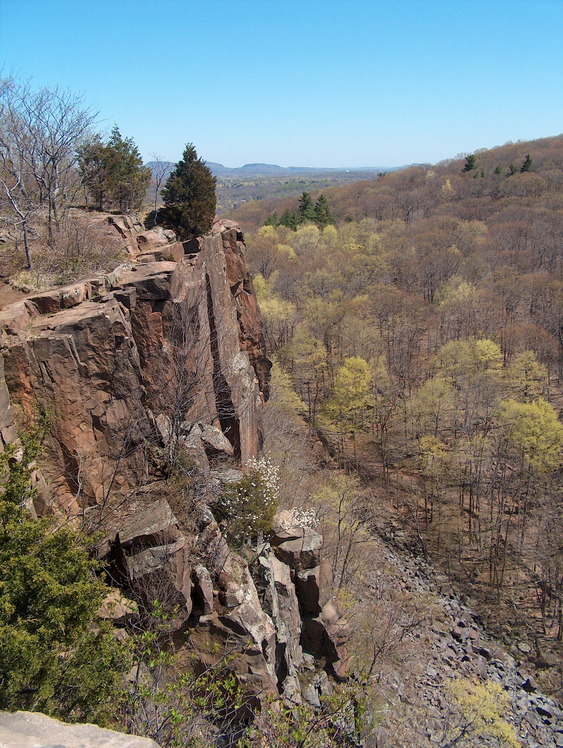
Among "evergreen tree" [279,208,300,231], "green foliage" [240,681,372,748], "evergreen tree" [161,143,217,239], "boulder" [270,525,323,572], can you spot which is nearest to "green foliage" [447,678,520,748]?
"green foliage" [240,681,372,748]

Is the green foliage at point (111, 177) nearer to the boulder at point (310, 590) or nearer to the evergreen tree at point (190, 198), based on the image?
the evergreen tree at point (190, 198)

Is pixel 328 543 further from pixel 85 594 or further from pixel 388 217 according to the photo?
pixel 388 217

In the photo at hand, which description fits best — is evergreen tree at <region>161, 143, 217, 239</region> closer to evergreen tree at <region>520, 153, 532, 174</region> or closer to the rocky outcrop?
the rocky outcrop

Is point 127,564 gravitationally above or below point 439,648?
above

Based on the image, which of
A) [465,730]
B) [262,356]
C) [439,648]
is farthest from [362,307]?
[465,730]

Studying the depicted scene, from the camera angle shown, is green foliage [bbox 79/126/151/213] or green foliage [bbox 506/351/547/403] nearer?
green foliage [bbox 79/126/151/213]

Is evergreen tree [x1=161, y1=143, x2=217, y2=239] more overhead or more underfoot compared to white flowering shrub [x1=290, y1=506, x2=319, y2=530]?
more overhead

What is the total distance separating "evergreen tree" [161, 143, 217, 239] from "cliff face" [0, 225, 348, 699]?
3933 millimetres

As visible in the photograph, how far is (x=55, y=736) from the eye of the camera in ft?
16.1

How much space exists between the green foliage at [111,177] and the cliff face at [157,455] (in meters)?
8.75

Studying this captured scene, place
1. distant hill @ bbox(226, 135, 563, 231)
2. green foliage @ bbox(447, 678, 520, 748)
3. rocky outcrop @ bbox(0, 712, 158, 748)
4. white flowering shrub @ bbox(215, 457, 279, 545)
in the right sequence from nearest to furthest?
1. rocky outcrop @ bbox(0, 712, 158, 748)
2. white flowering shrub @ bbox(215, 457, 279, 545)
3. green foliage @ bbox(447, 678, 520, 748)
4. distant hill @ bbox(226, 135, 563, 231)

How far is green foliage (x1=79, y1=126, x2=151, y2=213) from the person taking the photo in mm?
24891

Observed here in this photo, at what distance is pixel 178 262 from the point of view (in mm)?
17859

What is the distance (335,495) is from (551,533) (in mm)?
11696
